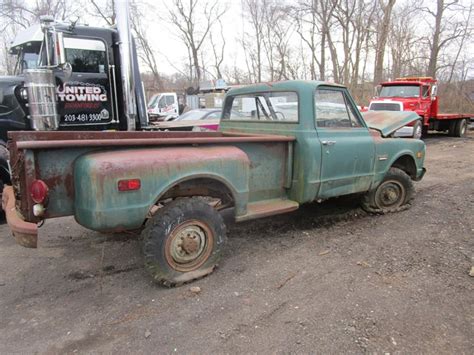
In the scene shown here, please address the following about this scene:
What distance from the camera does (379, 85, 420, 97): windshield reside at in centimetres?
1409

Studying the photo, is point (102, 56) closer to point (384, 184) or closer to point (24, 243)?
point (24, 243)

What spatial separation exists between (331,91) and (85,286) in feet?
10.9

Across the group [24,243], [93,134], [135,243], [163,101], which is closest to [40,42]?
[93,134]

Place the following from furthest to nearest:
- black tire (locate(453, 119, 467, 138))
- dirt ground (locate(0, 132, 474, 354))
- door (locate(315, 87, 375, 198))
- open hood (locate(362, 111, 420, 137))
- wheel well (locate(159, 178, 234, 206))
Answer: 1. black tire (locate(453, 119, 467, 138))
2. open hood (locate(362, 111, 420, 137))
3. door (locate(315, 87, 375, 198))
4. wheel well (locate(159, 178, 234, 206))
5. dirt ground (locate(0, 132, 474, 354))

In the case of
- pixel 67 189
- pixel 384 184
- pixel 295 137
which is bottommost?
pixel 384 184

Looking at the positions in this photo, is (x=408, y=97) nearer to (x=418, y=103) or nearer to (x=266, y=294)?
(x=418, y=103)

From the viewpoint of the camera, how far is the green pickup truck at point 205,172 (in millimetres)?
2936

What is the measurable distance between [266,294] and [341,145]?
2.02 m

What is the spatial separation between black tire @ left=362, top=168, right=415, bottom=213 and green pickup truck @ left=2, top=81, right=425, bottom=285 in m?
0.02

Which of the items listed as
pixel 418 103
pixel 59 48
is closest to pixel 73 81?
pixel 59 48

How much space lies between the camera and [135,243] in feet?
14.7

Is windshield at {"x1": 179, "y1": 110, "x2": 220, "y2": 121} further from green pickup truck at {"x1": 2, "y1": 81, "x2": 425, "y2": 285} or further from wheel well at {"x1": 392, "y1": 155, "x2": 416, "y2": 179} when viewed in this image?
wheel well at {"x1": 392, "y1": 155, "x2": 416, "y2": 179}

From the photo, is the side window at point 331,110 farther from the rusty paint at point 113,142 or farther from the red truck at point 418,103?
the red truck at point 418,103

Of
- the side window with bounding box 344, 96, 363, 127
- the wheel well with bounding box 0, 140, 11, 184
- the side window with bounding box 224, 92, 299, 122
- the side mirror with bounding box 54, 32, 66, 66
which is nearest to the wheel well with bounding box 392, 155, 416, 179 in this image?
the side window with bounding box 344, 96, 363, 127
